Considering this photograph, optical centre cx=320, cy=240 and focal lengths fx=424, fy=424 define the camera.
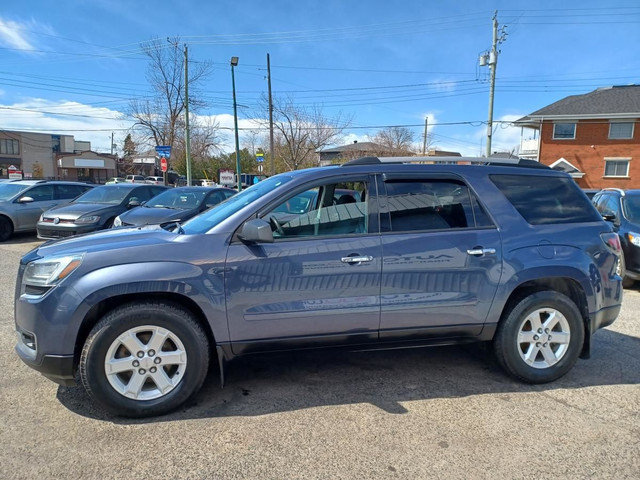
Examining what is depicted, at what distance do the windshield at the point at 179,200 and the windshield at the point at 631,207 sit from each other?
27.0ft

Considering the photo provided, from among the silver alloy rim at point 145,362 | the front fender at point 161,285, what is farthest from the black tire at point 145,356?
the front fender at point 161,285

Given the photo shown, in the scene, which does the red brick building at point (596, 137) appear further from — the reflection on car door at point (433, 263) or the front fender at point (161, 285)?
the front fender at point (161, 285)

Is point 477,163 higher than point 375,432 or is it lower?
higher

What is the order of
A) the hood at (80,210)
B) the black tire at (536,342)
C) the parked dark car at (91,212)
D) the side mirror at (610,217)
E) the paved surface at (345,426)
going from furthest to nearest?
the hood at (80,210) → the parked dark car at (91,212) → the side mirror at (610,217) → the black tire at (536,342) → the paved surface at (345,426)

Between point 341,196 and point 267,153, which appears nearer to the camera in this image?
point 341,196

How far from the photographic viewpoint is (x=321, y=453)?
2600 millimetres

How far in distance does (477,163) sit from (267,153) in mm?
43099

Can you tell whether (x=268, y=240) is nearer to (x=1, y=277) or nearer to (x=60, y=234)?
(x=1, y=277)

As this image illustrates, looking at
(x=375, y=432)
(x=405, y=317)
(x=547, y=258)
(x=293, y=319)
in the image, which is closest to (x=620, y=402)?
(x=547, y=258)

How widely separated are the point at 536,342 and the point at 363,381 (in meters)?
1.47

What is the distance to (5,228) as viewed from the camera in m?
11.0

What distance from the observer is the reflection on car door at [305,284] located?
118 inches

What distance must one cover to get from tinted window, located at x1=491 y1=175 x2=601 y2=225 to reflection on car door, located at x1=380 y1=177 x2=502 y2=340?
0.38 metres

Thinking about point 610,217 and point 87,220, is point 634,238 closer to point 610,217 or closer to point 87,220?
point 610,217
